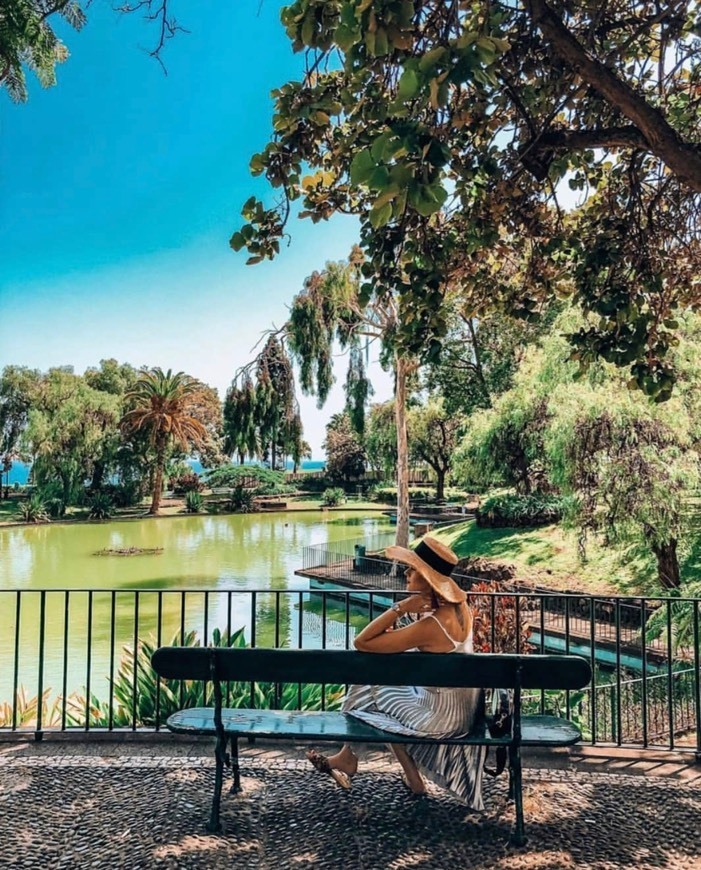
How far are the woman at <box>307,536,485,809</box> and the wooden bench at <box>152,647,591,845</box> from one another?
0.07 m

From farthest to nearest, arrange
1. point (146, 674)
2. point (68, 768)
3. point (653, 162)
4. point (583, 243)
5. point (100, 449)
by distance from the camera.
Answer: point (100, 449) < point (146, 674) < point (653, 162) < point (583, 243) < point (68, 768)

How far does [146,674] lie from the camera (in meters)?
5.55

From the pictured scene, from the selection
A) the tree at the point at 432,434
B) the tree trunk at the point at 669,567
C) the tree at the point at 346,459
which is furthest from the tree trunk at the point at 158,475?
the tree trunk at the point at 669,567

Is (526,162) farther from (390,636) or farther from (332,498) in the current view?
(332,498)

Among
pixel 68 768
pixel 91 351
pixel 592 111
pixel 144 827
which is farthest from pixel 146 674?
pixel 91 351

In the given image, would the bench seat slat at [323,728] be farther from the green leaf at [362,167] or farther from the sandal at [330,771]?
the green leaf at [362,167]

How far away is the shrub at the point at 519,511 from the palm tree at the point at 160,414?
72.8 ft

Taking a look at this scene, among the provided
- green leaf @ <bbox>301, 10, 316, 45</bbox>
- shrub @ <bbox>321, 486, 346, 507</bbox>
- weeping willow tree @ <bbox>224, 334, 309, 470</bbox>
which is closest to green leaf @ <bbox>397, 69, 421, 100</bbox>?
green leaf @ <bbox>301, 10, 316, 45</bbox>

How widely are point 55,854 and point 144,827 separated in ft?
1.21

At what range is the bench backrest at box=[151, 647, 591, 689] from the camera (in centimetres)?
275

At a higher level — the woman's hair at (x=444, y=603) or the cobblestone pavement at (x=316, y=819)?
the woman's hair at (x=444, y=603)

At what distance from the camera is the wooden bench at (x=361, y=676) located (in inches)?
108

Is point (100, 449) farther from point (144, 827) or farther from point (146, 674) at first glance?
point (144, 827)

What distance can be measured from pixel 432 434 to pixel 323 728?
34776mm
